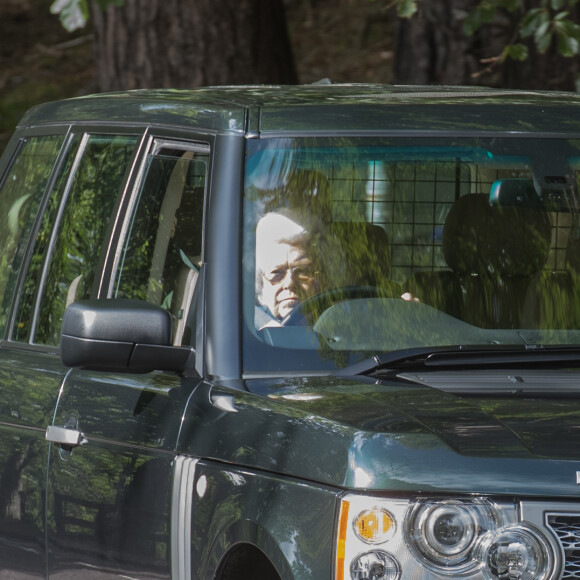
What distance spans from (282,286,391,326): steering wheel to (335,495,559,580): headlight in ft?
3.18

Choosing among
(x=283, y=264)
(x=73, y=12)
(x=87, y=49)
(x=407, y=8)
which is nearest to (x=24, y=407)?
(x=283, y=264)

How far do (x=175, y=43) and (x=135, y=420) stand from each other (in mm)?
6594

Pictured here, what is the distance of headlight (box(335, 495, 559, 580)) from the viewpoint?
9.57ft

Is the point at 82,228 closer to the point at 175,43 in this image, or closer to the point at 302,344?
the point at 302,344

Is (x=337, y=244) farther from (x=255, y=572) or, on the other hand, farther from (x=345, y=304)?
(x=255, y=572)

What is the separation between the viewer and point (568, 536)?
294 centimetres

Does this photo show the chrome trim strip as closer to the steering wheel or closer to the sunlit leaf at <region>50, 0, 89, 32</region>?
the steering wheel

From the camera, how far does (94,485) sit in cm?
395

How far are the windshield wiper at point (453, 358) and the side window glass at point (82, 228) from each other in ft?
3.63

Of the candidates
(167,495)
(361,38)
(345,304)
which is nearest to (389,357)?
(345,304)

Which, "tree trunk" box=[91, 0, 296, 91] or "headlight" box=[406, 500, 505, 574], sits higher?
"tree trunk" box=[91, 0, 296, 91]

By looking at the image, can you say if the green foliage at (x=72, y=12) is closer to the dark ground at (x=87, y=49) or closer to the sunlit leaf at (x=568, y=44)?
the sunlit leaf at (x=568, y=44)

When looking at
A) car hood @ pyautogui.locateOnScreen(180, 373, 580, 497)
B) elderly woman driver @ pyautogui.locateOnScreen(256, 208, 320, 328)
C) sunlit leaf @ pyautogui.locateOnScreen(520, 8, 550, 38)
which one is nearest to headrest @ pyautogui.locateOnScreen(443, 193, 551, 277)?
elderly woman driver @ pyautogui.locateOnScreen(256, 208, 320, 328)

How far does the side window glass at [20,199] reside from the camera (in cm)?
495
